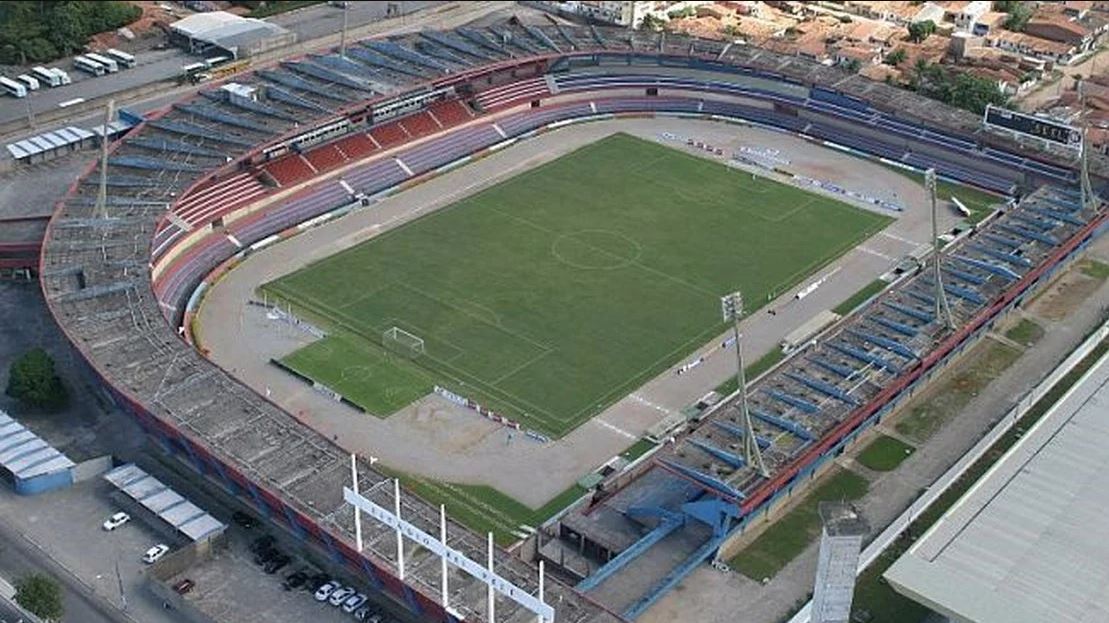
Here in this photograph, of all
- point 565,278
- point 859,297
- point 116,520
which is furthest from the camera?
point 565,278

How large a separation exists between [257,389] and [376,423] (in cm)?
996

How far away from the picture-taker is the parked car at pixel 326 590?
239 feet

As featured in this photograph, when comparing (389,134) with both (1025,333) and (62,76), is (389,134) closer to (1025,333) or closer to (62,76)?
(62,76)

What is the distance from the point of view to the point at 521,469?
281 ft

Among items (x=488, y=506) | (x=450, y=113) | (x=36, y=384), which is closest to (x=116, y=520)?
(x=36, y=384)

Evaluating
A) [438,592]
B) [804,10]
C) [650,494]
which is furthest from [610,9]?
[438,592]

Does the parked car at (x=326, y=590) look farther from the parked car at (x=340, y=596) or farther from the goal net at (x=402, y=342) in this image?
the goal net at (x=402, y=342)

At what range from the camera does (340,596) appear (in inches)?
2862

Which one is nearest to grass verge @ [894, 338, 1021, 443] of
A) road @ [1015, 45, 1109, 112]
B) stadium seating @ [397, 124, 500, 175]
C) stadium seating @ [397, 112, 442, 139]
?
road @ [1015, 45, 1109, 112]

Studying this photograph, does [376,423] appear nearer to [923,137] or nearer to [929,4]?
[923,137]

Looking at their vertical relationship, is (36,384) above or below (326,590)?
above

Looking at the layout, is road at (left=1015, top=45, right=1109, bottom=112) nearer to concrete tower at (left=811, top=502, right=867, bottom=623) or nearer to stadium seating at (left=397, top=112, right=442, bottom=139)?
stadium seating at (left=397, top=112, right=442, bottom=139)

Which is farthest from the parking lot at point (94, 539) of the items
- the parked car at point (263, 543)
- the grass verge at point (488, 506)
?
the grass verge at point (488, 506)

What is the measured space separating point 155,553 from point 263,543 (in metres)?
6.28
